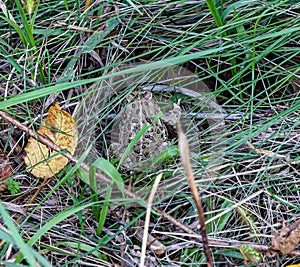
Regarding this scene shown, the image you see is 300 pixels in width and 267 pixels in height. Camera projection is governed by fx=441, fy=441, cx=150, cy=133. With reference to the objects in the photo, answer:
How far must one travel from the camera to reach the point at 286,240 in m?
1.63

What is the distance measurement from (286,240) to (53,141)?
3.57ft

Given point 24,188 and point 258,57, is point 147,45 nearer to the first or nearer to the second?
point 258,57


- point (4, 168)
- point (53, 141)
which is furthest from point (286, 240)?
point (4, 168)

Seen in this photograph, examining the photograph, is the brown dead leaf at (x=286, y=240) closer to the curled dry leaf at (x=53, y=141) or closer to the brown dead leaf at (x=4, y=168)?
the curled dry leaf at (x=53, y=141)

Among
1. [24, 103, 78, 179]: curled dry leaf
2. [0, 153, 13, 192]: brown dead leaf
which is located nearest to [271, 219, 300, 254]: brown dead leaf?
[24, 103, 78, 179]: curled dry leaf

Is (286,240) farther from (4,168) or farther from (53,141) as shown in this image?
(4,168)

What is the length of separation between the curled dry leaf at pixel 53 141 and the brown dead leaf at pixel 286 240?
955 mm

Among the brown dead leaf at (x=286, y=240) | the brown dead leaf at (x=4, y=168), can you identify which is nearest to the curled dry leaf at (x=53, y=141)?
the brown dead leaf at (x=4, y=168)

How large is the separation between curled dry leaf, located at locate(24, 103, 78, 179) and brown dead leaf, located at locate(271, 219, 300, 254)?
0.95 meters

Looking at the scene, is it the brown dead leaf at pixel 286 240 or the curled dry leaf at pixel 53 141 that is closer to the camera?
the brown dead leaf at pixel 286 240

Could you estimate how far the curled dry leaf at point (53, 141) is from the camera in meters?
1.98

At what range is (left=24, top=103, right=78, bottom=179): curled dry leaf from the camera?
6.49ft

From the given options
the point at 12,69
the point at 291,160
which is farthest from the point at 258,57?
the point at 12,69

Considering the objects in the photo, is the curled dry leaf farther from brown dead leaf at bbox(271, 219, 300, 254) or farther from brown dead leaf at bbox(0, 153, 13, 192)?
brown dead leaf at bbox(271, 219, 300, 254)
